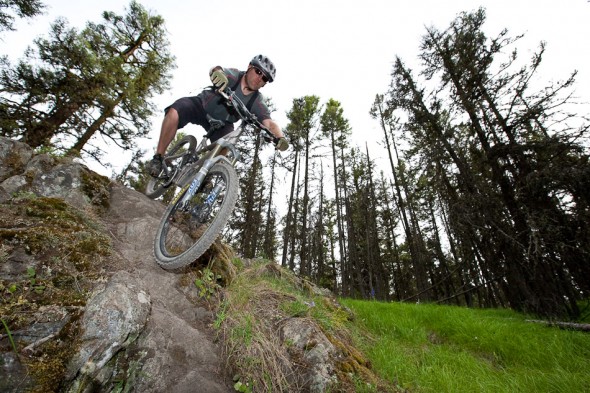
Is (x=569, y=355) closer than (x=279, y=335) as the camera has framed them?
No

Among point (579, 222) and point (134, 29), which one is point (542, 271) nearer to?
point (579, 222)

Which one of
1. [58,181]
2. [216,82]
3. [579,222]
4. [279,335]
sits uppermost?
[216,82]

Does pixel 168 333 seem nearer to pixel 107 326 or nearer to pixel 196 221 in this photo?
pixel 107 326

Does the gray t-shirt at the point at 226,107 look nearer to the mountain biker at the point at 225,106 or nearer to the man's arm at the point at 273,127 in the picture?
the mountain biker at the point at 225,106

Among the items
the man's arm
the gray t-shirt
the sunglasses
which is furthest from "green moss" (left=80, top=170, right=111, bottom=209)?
the sunglasses

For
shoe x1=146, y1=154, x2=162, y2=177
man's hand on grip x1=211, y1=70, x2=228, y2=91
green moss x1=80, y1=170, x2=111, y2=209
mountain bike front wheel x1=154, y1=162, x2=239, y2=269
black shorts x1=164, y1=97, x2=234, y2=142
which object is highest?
black shorts x1=164, y1=97, x2=234, y2=142

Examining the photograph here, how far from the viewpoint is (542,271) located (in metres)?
5.76

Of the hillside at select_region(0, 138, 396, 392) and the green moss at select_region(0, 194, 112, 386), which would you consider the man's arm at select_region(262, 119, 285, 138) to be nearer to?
the hillside at select_region(0, 138, 396, 392)

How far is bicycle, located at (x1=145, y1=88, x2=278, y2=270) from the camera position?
2.74 m

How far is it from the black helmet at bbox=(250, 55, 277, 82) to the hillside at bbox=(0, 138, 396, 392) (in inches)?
108

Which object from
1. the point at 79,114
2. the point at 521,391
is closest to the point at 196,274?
the point at 521,391

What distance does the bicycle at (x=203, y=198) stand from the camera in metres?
2.74

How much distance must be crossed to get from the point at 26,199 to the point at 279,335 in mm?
3515

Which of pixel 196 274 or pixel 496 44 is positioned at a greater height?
pixel 496 44
